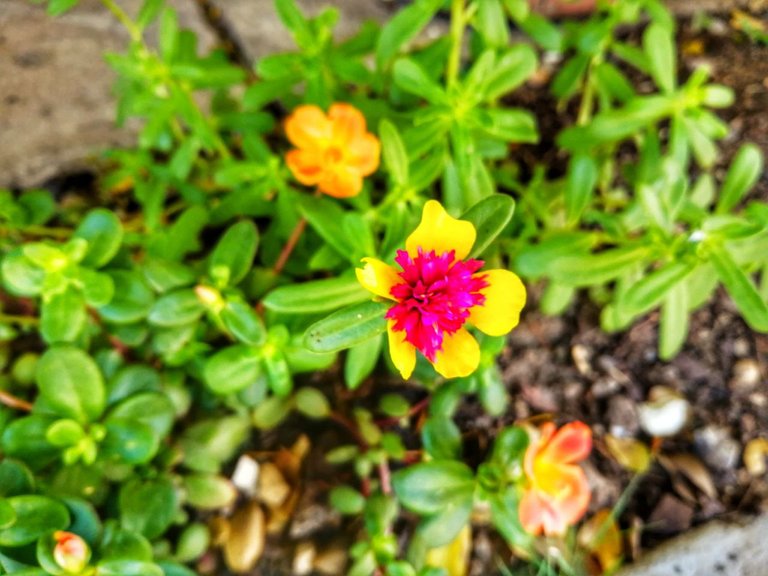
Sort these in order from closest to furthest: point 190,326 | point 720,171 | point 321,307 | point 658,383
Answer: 1. point 321,307
2. point 190,326
3. point 658,383
4. point 720,171

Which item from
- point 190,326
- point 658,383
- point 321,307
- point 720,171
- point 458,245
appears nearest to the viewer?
point 458,245

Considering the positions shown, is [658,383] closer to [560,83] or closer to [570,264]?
[570,264]

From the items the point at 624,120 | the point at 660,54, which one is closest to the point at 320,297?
the point at 624,120

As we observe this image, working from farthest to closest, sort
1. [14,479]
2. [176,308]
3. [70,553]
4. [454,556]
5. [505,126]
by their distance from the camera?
1. [454,556]
2. [505,126]
3. [176,308]
4. [14,479]
5. [70,553]

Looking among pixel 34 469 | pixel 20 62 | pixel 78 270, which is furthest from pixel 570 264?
pixel 20 62

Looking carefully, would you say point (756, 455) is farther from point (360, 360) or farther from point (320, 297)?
point (320, 297)
